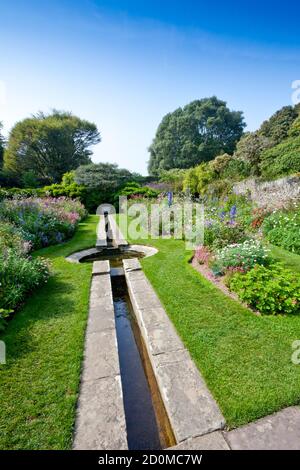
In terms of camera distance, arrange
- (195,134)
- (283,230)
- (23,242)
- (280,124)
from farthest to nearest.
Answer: (195,134) < (280,124) < (283,230) < (23,242)

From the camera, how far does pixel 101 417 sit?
1.80m

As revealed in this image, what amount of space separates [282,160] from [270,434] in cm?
1644

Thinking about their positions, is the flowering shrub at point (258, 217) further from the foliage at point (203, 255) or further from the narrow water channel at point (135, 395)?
the narrow water channel at point (135, 395)

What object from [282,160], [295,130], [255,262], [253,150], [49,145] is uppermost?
[49,145]


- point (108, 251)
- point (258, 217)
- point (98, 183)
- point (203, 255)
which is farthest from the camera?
point (98, 183)

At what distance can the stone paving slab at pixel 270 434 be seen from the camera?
1548 mm

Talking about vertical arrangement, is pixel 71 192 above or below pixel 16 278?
above

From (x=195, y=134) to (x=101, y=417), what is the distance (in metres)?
36.4

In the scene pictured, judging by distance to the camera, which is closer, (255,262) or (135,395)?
(135,395)

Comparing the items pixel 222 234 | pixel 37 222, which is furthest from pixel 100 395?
pixel 37 222

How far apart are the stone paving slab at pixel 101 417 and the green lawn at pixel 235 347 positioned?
832 mm

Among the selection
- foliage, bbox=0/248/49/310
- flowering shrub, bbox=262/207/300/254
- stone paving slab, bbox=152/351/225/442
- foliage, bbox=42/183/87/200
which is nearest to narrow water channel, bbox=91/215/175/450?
stone paving slab, bbox=152/351/225/442

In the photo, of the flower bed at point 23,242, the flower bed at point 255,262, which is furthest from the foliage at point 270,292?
the flower bed at point 23,242

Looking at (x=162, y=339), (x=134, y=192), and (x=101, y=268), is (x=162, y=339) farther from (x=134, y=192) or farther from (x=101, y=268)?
(x=134, y=192)
